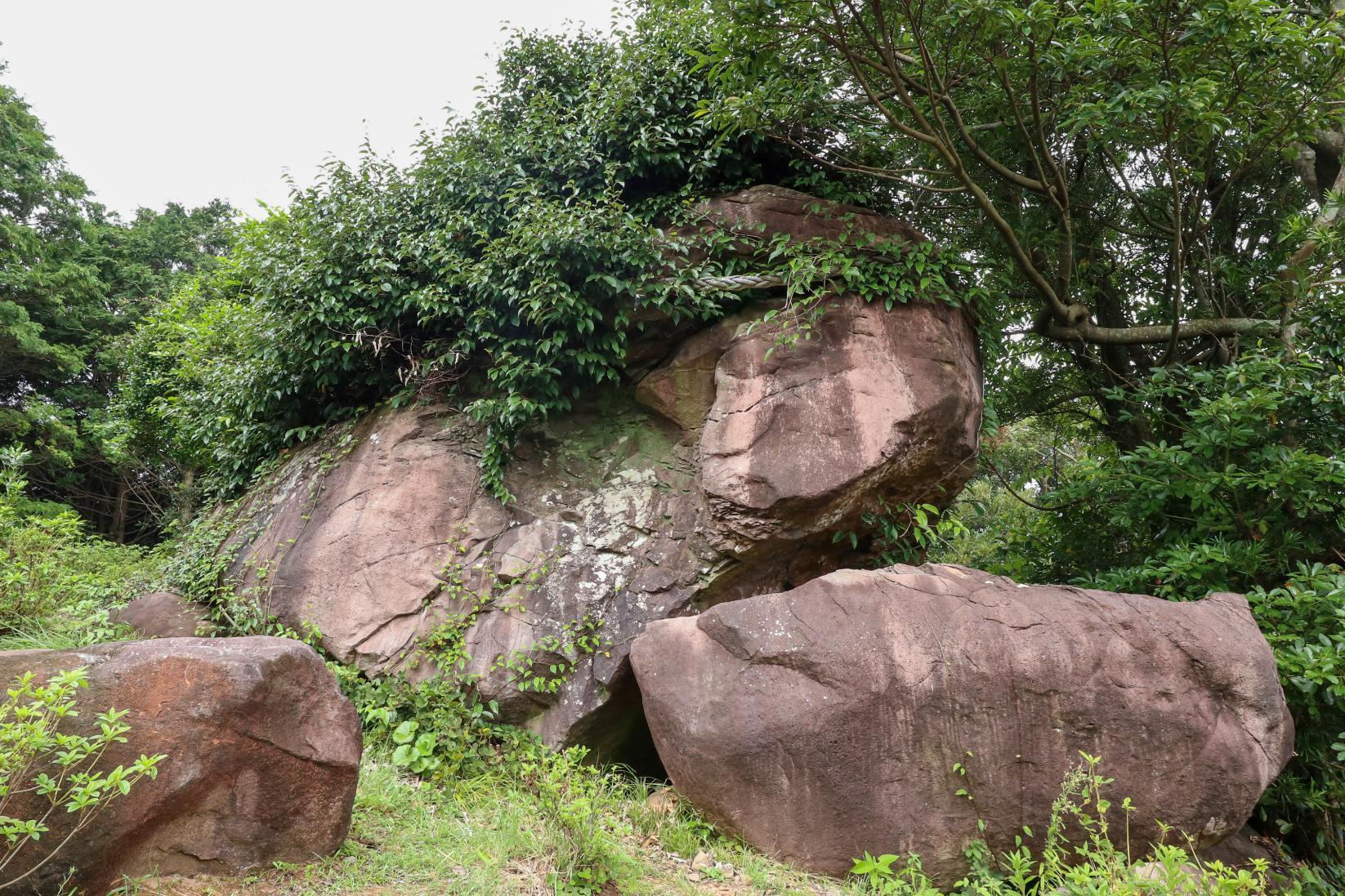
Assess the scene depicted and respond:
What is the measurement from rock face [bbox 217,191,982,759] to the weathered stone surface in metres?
0.42

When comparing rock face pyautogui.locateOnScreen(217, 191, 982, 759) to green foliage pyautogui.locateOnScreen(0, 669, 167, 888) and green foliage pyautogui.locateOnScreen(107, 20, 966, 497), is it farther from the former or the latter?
green foliage pyautogui.locateOnScreen(0, 669, 167, 888)

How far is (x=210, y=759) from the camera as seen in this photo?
2.97m

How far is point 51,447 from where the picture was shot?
12117 millimetres

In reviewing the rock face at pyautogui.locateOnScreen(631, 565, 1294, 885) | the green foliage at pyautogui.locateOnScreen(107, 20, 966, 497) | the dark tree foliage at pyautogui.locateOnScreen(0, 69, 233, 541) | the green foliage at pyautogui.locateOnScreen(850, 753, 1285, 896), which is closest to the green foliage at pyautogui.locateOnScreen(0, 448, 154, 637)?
the green foliage at pyautogui.locateOnScreen(107, 20, 966, 497)

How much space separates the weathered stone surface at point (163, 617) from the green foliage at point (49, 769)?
3.14m

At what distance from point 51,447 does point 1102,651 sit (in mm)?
15166

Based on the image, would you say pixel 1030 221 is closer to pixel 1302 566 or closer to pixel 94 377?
pixel 1302 566

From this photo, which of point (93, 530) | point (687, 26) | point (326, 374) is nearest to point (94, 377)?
point (93, 530)

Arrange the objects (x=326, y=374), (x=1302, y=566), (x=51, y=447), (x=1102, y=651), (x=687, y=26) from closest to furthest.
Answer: (x=1102, y=651) → (x=1302, y=566) → (x=687, y=26) → (x=326, y=374) → (x=51, y=447)

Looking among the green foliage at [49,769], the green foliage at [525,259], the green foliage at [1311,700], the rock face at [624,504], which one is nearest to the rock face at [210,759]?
the green foliage at [49,769]

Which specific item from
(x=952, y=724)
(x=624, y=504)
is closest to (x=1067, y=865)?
(x=952, y=724)

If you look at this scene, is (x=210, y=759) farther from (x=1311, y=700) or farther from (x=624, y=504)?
(x=1311, y=700)

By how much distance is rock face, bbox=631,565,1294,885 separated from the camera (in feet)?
13.0

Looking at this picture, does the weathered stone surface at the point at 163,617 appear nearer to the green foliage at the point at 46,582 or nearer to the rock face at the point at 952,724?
the green foliage at the point at 46,582
